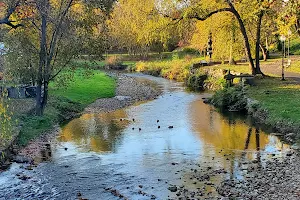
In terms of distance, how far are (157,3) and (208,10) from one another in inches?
168

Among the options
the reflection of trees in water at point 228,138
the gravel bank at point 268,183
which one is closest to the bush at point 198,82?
the reflection of trees in water at point 228,138

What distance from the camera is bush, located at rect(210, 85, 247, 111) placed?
81.2 ft

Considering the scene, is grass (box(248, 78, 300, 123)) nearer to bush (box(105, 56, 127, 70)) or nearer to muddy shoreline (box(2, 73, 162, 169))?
muddy shoreline (box(2, 73, 162, 169))

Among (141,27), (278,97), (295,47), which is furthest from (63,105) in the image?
(295,47)

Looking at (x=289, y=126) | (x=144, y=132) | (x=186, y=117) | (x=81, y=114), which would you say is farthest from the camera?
(x=81, y=114)

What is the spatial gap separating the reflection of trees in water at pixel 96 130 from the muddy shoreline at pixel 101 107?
29.9 inches

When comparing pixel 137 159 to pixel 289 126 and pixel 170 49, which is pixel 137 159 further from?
pixel 170 49

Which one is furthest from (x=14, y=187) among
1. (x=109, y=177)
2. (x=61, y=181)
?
(x=109, y=177)

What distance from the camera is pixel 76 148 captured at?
16.0m

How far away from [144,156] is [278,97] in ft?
37.2

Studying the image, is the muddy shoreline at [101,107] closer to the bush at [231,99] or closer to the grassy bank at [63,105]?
the grassy bank at [63,105]

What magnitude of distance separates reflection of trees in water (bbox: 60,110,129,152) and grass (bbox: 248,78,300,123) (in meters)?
7.83

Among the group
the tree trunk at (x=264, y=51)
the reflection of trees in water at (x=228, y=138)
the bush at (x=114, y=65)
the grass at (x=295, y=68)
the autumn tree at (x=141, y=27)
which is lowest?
the reflection of trees in water at (x=228, y=138)

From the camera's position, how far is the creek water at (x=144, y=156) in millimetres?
11000
